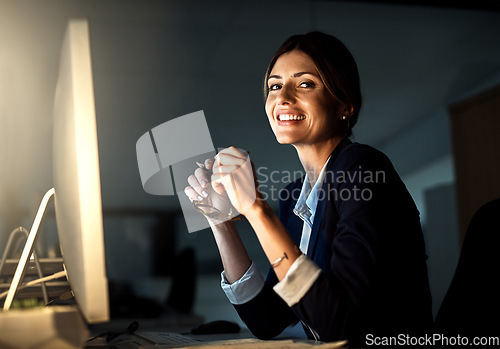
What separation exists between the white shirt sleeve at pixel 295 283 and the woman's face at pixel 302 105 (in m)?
0.53

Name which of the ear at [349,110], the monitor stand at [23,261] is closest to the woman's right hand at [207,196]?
the monitor stand at [23,261]

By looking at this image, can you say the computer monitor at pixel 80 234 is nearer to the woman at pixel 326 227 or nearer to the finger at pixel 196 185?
the woman at pixel 326 227

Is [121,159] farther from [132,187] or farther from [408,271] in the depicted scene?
[408,271]

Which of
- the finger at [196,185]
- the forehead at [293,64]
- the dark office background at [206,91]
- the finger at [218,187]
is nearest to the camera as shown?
the finger at [218,187]

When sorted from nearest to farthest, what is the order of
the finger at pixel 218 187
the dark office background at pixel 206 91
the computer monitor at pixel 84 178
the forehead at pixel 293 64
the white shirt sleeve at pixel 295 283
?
the computer monitor at pixel 84 178
the white shirt sleeve at pixel 295 283
the finger at pixel 218 187
the forehead at pixel 293 64
the dark office background at pixel 206 91

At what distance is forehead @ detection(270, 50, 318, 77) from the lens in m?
1.34

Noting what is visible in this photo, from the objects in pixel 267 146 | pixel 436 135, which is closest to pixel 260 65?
pixel 267 146

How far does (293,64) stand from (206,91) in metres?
2.52

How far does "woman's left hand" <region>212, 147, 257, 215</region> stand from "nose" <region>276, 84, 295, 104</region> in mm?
429

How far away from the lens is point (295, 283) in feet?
2.96

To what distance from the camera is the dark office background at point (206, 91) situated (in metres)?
3.52

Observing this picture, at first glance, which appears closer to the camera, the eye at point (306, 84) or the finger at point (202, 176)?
the finger at point (202, 176)

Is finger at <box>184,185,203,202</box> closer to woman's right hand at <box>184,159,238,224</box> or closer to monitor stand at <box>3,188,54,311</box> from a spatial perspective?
woman's right hand at <box>184,159,238,224</box>

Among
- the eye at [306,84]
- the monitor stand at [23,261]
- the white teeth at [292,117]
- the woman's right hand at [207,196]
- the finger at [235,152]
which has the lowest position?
the monitor stand at [23,261]
